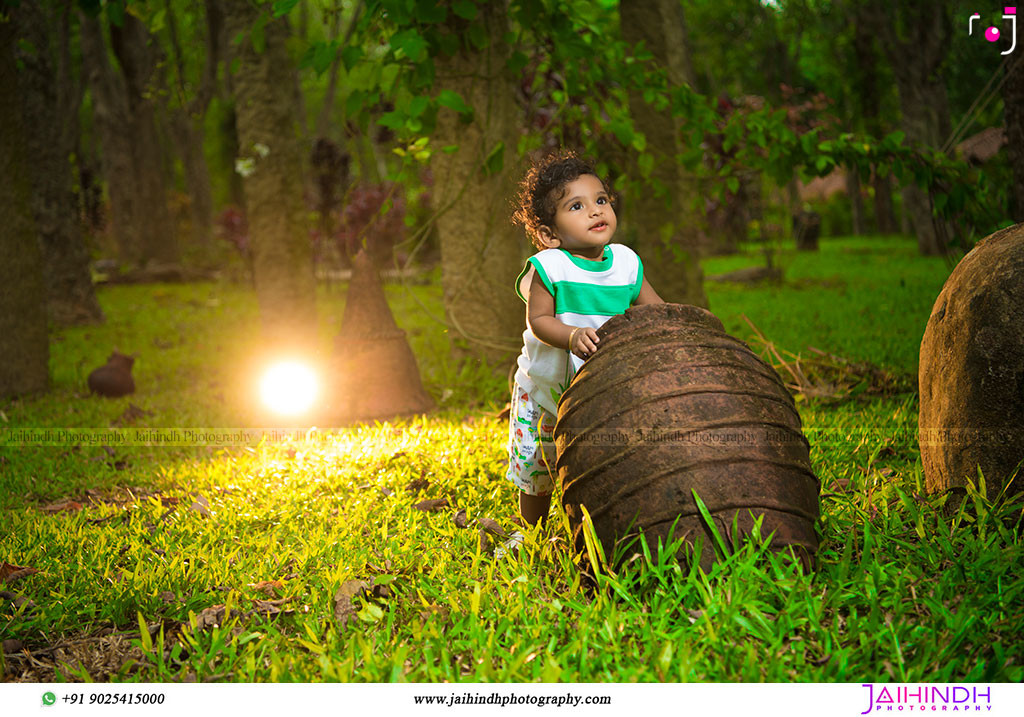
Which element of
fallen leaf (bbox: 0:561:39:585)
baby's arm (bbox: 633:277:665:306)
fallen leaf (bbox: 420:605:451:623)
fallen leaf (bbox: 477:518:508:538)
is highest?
baby's arm (bbox: 633:277:665:306)

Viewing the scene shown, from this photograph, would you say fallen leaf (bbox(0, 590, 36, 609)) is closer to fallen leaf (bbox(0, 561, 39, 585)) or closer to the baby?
fallen leaf (bbox(0, 561, 39, 585))

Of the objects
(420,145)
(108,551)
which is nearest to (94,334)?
(420,145)

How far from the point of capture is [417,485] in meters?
3.78

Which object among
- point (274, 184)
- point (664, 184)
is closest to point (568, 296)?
point (274, 184)

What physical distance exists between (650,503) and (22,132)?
6.36 m

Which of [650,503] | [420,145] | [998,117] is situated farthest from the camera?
[998,117]

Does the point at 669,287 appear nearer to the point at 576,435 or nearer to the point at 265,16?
the point at 265,16

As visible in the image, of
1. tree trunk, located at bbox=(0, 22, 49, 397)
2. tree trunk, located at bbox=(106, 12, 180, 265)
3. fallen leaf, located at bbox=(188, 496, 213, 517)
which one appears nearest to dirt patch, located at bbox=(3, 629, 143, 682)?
fallen leaf, located at bbox=(188, 496, 213, 517)

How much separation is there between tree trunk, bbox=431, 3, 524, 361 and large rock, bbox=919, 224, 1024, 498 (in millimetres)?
3325

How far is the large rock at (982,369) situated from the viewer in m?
2.66

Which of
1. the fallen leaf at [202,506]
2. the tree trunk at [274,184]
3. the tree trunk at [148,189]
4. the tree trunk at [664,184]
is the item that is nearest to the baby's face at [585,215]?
the fallen leaf at [202,506]

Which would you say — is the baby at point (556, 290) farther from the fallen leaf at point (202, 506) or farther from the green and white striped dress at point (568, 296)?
the fallen leaf at point (202, 506)

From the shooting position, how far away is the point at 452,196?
19.3 feet

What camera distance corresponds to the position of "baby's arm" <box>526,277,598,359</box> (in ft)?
8.34
